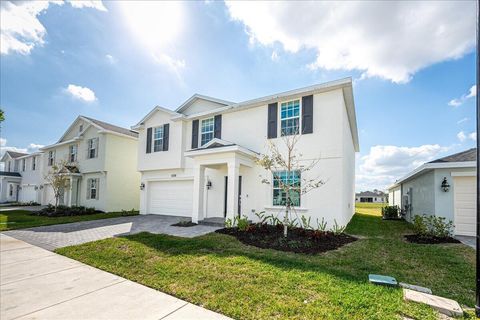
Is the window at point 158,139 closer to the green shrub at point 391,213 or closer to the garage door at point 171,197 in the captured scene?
the garage door at point 171,197

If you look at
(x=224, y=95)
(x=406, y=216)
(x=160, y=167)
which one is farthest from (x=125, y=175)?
(x=406, y=216)

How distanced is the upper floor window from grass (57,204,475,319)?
12837 millimetres

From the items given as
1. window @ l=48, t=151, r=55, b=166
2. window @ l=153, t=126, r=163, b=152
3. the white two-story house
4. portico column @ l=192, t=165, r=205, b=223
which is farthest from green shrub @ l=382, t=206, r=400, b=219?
window @ l=48, t=151, r=55, b=166

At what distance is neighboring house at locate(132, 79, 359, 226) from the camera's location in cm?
945

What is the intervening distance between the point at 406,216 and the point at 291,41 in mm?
15001

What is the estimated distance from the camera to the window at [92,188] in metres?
17.8

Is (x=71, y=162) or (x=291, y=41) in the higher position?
(x=291, y=41)

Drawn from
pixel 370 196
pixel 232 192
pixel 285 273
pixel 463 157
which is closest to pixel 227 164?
pixel 232 192

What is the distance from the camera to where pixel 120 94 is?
13641 millimetres

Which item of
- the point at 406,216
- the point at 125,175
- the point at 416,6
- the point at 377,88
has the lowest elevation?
the point at 406,216

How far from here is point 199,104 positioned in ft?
45.9

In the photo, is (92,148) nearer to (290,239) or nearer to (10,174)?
(290,239)

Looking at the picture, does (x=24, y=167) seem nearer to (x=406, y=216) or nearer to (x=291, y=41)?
(x=291, y=41)

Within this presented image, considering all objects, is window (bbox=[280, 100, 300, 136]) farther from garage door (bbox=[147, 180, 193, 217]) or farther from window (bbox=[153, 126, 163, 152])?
window (bbox=[153, 126, 163, 152])
